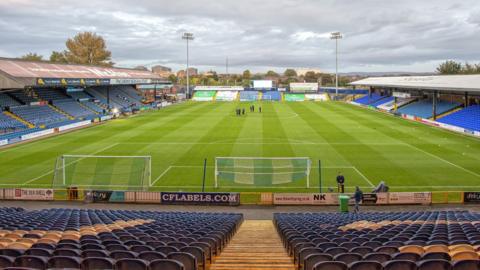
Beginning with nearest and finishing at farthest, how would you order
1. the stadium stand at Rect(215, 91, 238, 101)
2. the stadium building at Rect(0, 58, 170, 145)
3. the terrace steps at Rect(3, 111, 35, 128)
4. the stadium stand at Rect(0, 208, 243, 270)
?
the stadium stand at Rect(0, 208, 243, 270), the stadium building at Rect(0, 58, 170, 145), the terrace steps at Rect(3, 111, 35, 128), the stadium stand at Rect(215, 91, 238, 101)

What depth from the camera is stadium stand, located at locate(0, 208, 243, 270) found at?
23.5 ft

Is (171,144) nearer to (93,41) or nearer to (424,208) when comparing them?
(424,208)

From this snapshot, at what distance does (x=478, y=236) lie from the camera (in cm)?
1059

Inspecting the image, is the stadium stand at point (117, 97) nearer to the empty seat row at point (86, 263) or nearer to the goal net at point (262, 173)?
the goal net at point (262, 173)

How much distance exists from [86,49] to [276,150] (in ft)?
347

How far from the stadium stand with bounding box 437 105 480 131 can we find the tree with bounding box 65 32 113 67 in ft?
323

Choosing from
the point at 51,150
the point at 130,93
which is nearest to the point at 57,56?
the point at 130,93

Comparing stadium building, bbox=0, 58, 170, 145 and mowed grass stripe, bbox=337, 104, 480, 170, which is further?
stadium building, bbox=0, 58, 170, 145

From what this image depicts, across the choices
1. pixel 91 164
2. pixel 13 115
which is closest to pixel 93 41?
pixel 13 115

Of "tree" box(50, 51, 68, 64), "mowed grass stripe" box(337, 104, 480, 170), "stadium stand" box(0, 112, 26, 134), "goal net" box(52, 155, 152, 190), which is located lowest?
"goal net" box(52, 155, 152, 190)

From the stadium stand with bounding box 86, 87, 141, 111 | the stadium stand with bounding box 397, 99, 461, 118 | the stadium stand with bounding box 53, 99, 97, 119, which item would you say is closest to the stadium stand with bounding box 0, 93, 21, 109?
the stadium stand with bounding box 53, 99, 97, 119

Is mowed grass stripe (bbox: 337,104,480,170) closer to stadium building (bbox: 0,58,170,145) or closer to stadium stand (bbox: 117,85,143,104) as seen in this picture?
stadium building (bbox: 0,58,170,145)

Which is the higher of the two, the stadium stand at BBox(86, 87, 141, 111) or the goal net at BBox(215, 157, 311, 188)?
the stadium stand at BBox(86, 87, 141, 111)

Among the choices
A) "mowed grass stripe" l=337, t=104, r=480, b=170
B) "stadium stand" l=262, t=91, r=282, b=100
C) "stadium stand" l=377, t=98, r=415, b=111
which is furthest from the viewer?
"stadium stand" l=262, t=91, r=282, b=100
